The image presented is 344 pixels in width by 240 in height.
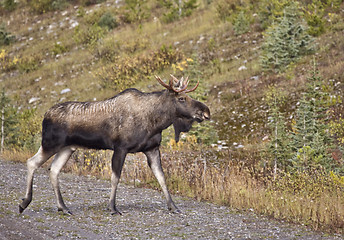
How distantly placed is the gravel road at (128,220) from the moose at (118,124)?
35 centimetres

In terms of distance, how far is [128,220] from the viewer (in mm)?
6715

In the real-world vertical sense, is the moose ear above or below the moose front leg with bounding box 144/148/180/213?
above

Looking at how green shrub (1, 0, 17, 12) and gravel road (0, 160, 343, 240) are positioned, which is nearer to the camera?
gravel road (0, 160, 343, 240)

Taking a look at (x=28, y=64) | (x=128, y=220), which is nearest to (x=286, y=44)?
(x=128, y=220)

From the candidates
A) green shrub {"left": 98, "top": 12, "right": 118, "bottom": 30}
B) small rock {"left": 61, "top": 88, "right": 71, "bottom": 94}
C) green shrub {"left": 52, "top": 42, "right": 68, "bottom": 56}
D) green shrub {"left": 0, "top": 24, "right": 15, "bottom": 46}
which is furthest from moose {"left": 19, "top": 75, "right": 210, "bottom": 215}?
green shrub {"left": 0, "top": 24, "right": 15, "bottom": 46}

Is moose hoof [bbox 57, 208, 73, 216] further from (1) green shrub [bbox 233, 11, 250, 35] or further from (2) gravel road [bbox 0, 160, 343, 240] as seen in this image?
(1) green shrub [bbox 233, 11, 250, 35]

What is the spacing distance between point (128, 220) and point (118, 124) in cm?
146

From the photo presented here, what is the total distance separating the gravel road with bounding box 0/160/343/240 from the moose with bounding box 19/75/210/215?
0.35m

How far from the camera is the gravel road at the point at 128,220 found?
595 centimetres

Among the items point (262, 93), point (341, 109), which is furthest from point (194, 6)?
point (341, 109)

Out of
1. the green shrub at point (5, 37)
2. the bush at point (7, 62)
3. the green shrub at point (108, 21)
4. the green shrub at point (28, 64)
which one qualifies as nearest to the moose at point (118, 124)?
the green shrub at point (28, 64)

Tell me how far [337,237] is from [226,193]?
239cm

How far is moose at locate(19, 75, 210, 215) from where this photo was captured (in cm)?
690

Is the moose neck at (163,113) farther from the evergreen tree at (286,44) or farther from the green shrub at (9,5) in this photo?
the green shrub at (9,5)
